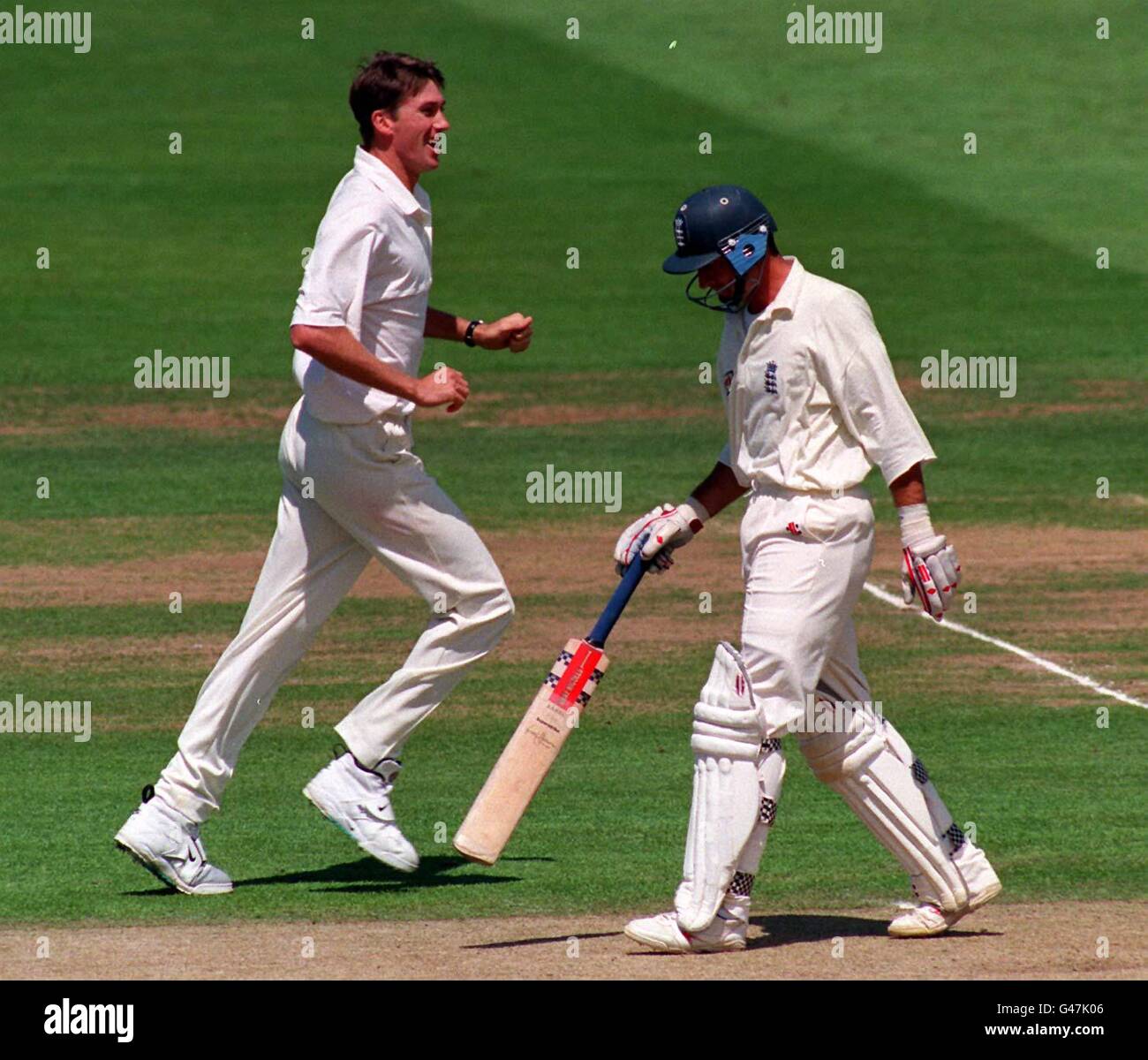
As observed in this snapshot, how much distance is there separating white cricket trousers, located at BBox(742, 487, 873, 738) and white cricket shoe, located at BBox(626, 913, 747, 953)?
24.6 inches

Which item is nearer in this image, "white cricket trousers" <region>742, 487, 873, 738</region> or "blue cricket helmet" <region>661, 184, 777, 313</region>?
"white cricket trousers" <region>742, 487, 873, 738</region>

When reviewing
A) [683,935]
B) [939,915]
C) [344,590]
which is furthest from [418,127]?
[939,915]

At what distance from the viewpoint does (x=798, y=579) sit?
7.57 metres

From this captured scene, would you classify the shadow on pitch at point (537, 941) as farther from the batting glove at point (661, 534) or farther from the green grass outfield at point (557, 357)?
the batting glove at point (661, 534)

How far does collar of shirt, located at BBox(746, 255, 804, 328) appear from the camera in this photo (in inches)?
301

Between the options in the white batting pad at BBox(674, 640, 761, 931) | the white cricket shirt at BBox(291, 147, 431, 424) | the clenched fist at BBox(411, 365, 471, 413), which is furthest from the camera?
the white cricket shirt at BBox(291, 147, 431, 424)

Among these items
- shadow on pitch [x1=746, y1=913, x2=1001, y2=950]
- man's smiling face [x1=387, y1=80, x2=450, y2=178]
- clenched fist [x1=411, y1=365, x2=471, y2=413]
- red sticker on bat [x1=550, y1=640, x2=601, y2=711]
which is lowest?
shadow on pitch [x1=746, y1=913, x2=1001, y2=950]

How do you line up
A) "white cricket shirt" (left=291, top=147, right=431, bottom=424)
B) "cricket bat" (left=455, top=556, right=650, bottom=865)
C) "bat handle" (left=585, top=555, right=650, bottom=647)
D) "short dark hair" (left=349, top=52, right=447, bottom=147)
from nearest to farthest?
"cricket bat" (left=455, top=556, right=650, bottom=865)
"bat handle" (left=585, top=555, right=650, bottom=647)
"white cricket shirt" (left=291, top=147, right=431, bottom=424)
"short dark hair" (left=349, top=52, right=447, bottom=147)

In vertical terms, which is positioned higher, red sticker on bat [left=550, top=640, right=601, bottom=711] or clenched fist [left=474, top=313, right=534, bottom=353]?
clenched fist [left=474, top=313, right=534, bottom=353]

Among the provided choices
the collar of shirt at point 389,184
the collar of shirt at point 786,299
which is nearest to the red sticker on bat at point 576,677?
the collar of shirt at point 786,299

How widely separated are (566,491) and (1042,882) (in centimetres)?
1098


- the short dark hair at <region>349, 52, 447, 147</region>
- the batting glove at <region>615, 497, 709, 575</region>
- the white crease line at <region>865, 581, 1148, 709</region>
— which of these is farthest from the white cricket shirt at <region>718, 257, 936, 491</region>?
the white crease line at <region>865, 581, 1148, 709</region>

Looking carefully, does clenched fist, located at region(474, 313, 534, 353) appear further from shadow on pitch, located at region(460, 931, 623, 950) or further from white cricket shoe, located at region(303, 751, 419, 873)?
shadow on pitch, located at region(460, 931, 623, 950)

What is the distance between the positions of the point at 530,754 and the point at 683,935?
2.68 feet
